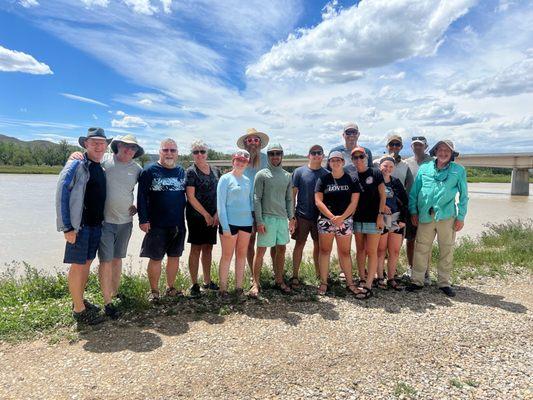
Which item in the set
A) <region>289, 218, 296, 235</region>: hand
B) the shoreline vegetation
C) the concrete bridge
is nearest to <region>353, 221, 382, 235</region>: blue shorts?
<region>289, 218, 296, 235</region>: hand

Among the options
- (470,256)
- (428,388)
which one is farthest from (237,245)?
(470,256)

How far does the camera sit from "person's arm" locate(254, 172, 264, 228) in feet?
17.2

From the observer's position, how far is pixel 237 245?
206 inches

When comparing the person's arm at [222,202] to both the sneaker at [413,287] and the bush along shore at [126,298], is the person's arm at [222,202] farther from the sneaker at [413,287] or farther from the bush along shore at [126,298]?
the sneaker at [413,287]

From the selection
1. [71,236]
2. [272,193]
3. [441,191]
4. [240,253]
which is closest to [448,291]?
[441,191]

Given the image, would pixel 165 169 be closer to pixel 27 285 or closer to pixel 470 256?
pixel 27 285

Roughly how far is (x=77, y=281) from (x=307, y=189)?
3.28 meters

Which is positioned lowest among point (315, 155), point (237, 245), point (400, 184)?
point (237, 245)

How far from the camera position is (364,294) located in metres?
5.56

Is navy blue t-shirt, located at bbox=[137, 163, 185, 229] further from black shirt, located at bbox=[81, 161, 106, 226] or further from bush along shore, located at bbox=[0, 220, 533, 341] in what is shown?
bush along shore, located at bbox=[0, 220, 533, 341]

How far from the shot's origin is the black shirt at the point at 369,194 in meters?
5.45

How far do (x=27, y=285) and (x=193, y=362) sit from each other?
356cm

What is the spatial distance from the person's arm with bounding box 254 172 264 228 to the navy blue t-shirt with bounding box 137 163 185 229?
1015 mm

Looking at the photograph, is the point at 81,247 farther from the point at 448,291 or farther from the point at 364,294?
the point at 448,291
